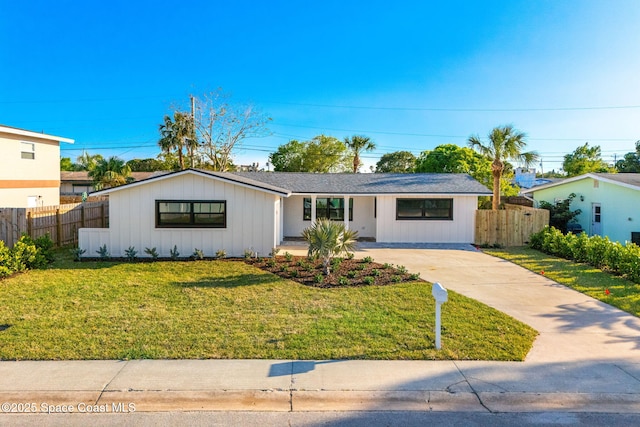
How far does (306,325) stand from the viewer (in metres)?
6.96

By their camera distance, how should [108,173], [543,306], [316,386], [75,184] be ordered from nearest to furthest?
[316,386] < [543,306] < [108,173] < [75,184]

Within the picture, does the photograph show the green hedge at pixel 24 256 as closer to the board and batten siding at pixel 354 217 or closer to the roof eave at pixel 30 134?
the roof eave at pixel 30 134

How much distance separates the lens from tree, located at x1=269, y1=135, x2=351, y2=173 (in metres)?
44.6

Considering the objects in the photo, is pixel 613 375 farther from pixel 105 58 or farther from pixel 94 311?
pixel 105 58

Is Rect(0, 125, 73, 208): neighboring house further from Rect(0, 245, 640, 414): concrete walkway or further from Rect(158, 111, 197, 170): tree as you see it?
Rect(0, 245, 640, 414): concrete walkway

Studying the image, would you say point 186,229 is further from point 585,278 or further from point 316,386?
point 585,278

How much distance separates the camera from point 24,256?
37.3 ft

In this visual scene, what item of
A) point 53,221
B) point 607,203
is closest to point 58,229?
point 53,221

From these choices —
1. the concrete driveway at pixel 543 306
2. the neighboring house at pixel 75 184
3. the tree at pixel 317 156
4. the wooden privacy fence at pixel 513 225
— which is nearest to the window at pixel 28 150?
the concrete driveway at pixel 543 306

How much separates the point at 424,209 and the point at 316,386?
14.3 metres

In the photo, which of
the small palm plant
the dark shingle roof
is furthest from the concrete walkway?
the dark shingle roof

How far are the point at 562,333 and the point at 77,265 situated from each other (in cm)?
1295

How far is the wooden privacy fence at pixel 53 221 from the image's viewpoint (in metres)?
14.0

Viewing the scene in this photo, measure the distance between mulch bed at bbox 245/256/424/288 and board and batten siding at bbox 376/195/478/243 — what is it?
215 inches
